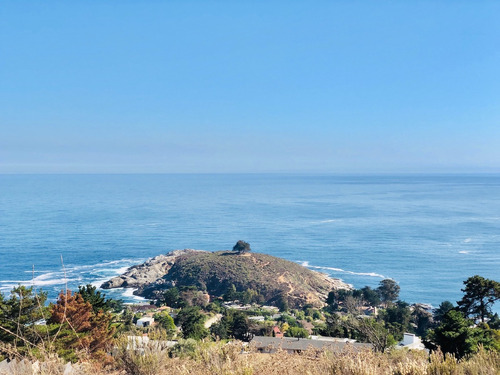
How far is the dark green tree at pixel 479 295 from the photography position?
22.2 meters

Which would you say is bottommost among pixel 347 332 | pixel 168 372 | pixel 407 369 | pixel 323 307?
pixel 323 307

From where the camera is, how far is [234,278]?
45938 mm

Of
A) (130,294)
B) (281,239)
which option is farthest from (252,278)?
(281,239)

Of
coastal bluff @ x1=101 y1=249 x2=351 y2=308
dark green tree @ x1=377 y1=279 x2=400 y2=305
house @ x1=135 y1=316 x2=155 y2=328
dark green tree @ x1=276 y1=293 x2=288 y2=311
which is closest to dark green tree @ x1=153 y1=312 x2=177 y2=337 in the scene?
house @ x1=135 y1=316 x2=155 y2=328

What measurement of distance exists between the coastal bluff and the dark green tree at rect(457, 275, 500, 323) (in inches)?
737

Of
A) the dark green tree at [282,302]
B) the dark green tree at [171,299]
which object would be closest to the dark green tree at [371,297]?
the dark green tree at [282,302]

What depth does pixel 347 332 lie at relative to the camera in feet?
Answer: 77.4

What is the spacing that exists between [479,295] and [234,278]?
28.0 meters

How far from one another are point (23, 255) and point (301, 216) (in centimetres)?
5682

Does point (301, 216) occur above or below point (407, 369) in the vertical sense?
below

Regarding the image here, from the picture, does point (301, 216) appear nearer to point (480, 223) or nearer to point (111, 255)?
point (480, 223)

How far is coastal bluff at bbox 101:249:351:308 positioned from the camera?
42719 millimetres

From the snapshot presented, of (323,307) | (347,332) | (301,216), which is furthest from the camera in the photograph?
(301,216)

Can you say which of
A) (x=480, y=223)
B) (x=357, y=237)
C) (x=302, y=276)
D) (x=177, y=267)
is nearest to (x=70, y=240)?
(x=177, y=267)
